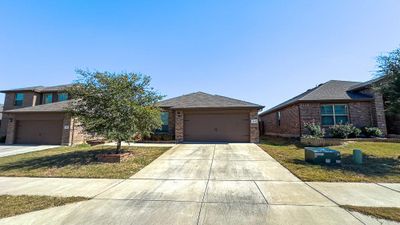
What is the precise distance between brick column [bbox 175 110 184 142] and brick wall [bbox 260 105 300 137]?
899 centimetres

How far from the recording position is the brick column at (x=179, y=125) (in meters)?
15.7

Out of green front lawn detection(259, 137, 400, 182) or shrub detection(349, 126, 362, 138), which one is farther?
shrub detection(349, 126, 362, 138)

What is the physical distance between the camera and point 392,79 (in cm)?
938

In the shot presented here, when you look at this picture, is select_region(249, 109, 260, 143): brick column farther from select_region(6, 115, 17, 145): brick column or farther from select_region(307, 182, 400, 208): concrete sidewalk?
select_region(6, 115, 17, 145): brick column

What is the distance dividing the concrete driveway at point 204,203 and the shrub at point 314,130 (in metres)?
8.02

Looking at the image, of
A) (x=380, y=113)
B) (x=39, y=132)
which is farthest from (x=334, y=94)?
(x=39, y=132)

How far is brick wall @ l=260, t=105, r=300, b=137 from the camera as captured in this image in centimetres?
1573

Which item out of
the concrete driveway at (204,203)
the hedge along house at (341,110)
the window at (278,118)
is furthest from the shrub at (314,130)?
the concrete driveway at (204,203)

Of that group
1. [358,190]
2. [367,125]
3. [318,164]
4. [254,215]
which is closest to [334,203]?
[358,190]

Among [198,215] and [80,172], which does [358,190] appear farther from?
[80,172]

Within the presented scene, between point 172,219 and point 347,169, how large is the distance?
274 inches

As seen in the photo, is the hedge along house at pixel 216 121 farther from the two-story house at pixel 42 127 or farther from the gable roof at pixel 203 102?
the two-story house at pixel 42 127

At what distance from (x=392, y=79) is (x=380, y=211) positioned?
8515 millimetres

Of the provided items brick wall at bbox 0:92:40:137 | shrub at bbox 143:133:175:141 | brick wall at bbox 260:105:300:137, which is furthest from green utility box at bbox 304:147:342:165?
brick wall at bbox 0:92:40:137
